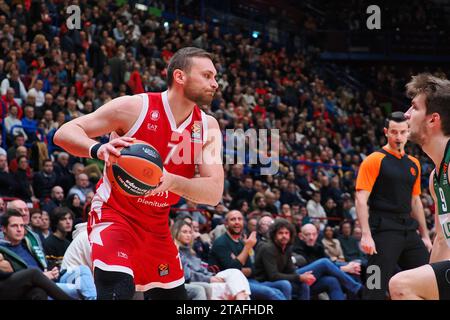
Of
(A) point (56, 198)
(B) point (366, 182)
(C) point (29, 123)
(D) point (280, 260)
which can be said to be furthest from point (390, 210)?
(C) point (29, 123)

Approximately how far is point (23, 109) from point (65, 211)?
4.17 m

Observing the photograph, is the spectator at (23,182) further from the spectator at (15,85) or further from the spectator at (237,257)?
the spectator at (237,257)

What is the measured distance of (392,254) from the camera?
687cm

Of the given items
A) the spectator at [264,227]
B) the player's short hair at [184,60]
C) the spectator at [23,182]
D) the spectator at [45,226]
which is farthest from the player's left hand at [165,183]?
the spectator at [23,182]

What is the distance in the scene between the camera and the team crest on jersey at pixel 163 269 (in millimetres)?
4609

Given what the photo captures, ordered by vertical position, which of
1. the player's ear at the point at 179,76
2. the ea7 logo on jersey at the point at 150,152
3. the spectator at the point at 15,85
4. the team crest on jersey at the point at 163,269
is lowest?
the team crest on jersey at the point at 163,269

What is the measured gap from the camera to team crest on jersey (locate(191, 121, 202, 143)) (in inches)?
188

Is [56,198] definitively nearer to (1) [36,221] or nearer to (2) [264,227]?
(1) [36,221]

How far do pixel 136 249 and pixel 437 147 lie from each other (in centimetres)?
191

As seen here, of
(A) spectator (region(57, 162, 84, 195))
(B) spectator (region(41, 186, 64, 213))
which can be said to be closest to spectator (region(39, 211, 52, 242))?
(B) spectator (region(41, 186, 64, 213))

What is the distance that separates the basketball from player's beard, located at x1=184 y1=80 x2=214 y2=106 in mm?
685
